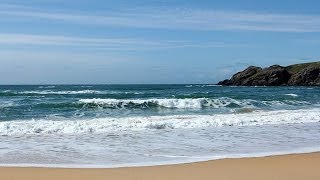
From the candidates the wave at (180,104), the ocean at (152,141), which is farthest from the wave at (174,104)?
the ocean at (152,141)

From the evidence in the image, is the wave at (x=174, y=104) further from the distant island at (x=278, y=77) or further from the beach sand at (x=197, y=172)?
the distant island at (x=278, y=77)

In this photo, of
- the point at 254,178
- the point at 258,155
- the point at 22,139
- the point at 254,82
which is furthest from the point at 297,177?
the point at 254,82

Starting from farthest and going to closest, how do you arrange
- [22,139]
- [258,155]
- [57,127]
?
[57,127]
[22,139]
[258,155]

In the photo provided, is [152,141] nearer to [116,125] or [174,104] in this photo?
[116,125]

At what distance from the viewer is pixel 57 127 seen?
1488 centimetres

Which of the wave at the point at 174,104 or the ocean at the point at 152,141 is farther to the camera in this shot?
the wave at the point at 174,104

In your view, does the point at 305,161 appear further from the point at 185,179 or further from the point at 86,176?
the point at 86,176

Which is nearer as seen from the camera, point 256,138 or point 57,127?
point 256,138

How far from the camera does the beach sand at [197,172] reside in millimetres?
7418

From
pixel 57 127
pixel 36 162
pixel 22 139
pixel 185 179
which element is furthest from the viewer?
Result: pixel 57 127

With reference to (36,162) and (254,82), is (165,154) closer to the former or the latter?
(36,162)

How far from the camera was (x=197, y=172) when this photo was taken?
7828 millimetres

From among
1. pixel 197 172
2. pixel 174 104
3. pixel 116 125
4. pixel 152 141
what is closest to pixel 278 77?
pixel 174 104

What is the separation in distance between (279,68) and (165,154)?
83.3 m
